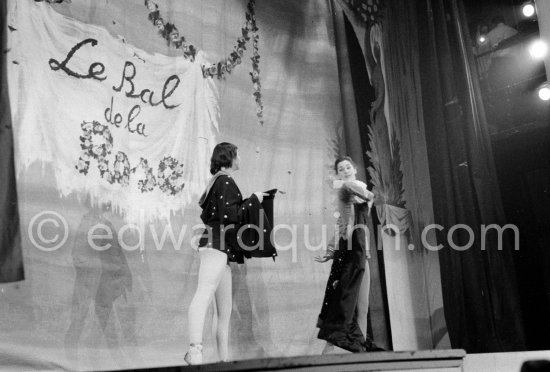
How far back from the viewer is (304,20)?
5.95m

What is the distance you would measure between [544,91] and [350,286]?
3.00 meters

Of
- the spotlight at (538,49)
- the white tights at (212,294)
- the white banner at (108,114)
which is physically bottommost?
the white tights at (212,294)

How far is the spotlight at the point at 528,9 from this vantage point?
6.23 m

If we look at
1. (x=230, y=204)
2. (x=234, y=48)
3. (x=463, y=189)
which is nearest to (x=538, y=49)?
(x=463, y=189)

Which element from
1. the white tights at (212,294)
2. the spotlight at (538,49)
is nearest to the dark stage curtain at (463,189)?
the spotlight at (538,49)

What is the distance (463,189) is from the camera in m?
6.24

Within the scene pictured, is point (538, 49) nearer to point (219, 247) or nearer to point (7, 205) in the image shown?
point (219, 247)

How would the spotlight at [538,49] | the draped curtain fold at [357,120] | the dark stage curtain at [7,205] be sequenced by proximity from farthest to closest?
1. the spotlight at [538,49]
2. the draped curtain fold at [357,120]
3. the dark stage curtain at [7,205]

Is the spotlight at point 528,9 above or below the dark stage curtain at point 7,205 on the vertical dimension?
above

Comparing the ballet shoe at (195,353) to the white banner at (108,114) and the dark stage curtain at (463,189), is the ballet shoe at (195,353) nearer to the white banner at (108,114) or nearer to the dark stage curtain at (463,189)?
the white banner at (108,114)

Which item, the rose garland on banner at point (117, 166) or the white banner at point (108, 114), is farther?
the rose garland on banner at point (117, 166)

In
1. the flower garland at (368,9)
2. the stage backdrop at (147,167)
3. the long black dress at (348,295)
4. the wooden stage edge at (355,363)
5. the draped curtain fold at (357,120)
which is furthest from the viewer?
the flower garland at (368,9)

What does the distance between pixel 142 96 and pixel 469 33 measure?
386 cm

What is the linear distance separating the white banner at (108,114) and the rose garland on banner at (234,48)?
0.10 meters
